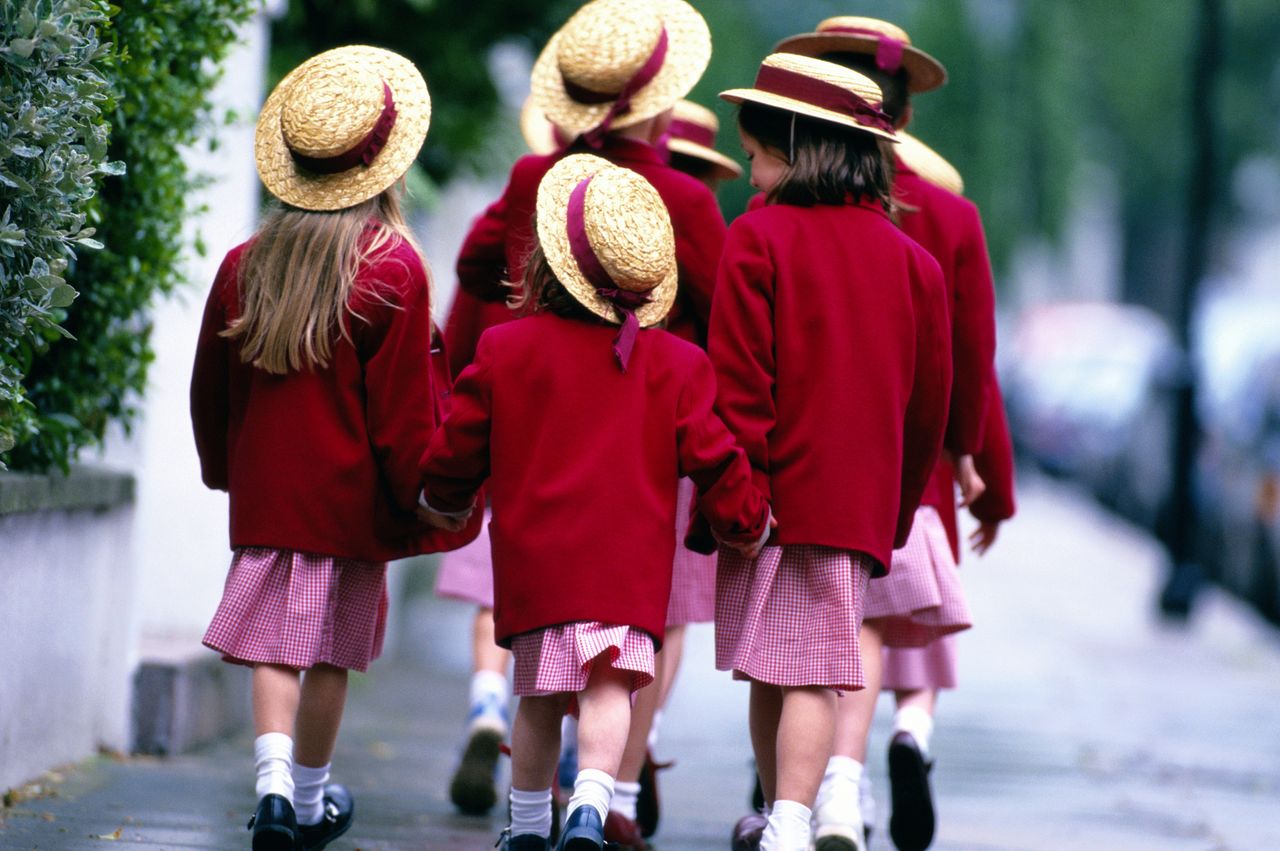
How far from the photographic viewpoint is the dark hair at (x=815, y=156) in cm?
451

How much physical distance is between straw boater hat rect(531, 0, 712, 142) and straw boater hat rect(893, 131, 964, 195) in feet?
2.20

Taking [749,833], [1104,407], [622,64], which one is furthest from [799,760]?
[1104,407]

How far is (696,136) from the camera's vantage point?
600cm

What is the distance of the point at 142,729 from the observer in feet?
20.0

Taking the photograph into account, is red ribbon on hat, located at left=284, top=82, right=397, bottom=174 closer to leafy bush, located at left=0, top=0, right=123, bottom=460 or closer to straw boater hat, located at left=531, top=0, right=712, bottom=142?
leafy bush, located at left=0, top=0, right=123, bottom=460

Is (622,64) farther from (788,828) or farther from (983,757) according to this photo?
(983,757)

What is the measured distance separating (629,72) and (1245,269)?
1857 inches

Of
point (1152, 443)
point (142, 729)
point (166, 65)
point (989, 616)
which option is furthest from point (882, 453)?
point (1152, 443)

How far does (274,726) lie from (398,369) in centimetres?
85

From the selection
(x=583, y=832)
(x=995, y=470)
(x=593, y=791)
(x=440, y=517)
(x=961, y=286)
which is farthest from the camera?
(x=995, y=470)

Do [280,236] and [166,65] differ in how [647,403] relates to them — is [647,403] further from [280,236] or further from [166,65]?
[166,65]

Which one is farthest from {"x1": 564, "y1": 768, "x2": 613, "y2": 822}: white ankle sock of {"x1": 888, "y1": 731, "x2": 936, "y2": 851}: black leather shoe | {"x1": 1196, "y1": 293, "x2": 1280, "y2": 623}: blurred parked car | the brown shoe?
{"x1": 1196, "y1": 293, "x2": 1280, "y2": 623}: blurred parked car

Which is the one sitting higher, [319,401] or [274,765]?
[319,401]

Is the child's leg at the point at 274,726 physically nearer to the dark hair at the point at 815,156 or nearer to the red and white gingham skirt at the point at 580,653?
the red and white gingham skirt at the point at 580,653
